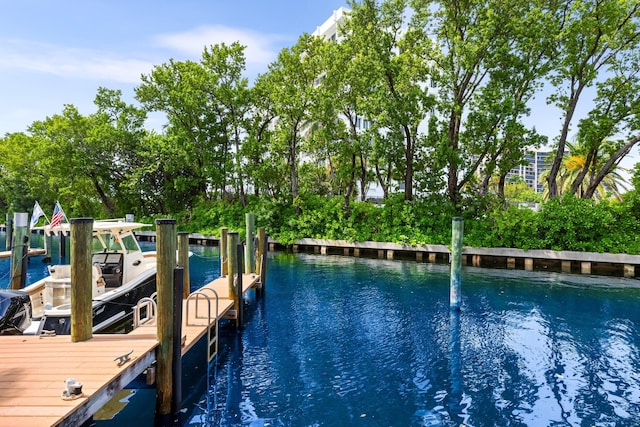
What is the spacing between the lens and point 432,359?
32.4ft

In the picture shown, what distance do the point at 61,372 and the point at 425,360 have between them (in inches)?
305

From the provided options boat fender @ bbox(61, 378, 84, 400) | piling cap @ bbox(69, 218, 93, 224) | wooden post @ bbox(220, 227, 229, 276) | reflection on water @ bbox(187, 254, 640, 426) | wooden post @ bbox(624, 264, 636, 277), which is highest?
piling cap @ bbox(69, 218, 93, 224)

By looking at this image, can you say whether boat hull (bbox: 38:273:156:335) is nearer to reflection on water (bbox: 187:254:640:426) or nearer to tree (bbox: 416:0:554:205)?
reflection on water (bbox: 187:254:640:426)

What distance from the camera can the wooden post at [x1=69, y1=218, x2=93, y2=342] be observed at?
21.7ft

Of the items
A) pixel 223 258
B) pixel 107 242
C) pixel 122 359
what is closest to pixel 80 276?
pixel 122 359

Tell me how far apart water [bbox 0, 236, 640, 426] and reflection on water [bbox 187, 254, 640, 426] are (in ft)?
0.12

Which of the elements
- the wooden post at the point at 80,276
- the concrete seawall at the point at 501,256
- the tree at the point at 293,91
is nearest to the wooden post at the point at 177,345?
the wooden post at the point at 80,276

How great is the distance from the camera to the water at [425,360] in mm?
7359

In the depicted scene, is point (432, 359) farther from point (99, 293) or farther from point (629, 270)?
point (629, 270)

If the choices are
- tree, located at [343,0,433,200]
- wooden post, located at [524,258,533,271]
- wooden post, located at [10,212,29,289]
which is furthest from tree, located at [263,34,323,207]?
wooden post, located at [10,212,29,289]

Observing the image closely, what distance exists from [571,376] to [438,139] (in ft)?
68.6

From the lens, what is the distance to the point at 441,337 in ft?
37.3

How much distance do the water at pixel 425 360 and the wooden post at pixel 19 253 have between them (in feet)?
31.6

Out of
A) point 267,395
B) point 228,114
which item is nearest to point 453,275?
point 267,395
